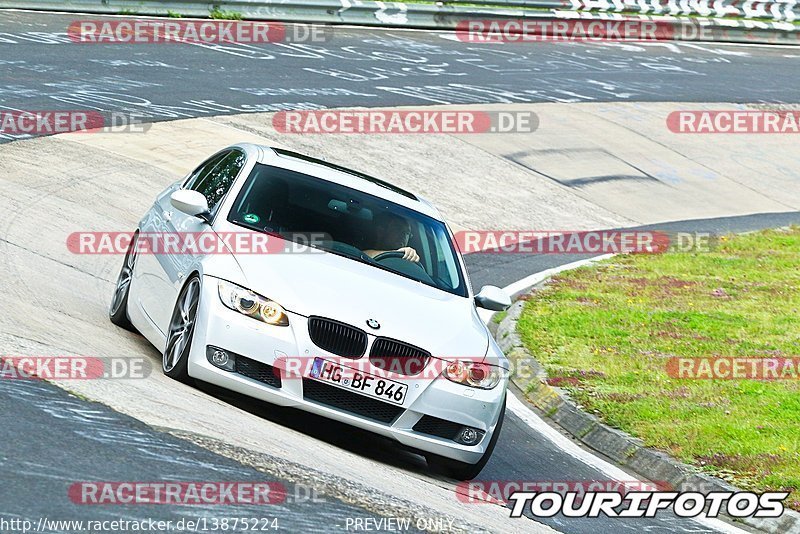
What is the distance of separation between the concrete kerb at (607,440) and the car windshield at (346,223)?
1.66 m

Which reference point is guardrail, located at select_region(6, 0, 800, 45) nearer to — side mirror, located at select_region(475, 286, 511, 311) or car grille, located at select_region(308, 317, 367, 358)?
side mirror, located at select_region(475, 286, 511, 311)

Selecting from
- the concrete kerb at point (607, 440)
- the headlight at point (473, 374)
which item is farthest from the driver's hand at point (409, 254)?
the concrete kerb at point (607, 440)

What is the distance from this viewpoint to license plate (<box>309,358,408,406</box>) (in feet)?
24.8

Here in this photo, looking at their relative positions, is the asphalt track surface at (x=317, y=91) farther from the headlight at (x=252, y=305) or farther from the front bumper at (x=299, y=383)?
the headlight at (x=252, y=305)

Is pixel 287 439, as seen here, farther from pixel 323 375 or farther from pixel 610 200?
pixel 610 200

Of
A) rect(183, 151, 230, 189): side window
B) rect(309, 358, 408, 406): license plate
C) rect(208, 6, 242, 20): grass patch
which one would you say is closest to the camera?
rect(309, 358, 408, 406): license plate

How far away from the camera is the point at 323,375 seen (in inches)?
297

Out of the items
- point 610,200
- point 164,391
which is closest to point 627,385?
point 164,391

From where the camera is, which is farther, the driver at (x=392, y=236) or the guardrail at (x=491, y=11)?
the guardrail at (x=491, y=11)

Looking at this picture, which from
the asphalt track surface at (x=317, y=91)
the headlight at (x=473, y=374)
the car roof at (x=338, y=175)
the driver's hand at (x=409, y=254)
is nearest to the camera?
the asphalt track surface at (x=317, y=91)

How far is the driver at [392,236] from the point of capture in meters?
9.07

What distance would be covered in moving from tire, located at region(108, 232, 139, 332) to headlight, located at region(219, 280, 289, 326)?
208cm

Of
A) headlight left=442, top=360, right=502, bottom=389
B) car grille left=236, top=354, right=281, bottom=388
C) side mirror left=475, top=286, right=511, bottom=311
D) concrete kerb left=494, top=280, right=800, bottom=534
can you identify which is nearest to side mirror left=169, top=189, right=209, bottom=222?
car grille left=236, top=354, right=281, bottom=388

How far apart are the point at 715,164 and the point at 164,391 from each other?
1758cm
